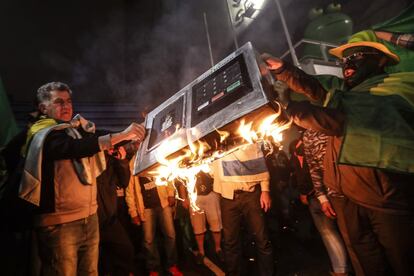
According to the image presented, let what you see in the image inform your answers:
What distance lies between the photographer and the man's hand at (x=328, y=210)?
3.06 m

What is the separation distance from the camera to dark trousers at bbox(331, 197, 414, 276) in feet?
6.40

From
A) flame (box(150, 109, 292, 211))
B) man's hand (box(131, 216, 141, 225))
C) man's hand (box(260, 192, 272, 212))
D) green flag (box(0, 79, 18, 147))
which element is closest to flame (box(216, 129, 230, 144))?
flame (box(150, 109, 292, 211))

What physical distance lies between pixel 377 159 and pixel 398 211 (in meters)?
0.56

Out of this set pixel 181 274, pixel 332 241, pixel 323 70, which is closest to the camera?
pixel 332 241

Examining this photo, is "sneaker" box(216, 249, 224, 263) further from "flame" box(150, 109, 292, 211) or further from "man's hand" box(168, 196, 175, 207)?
"flame" box(150, 109, 292, 211)

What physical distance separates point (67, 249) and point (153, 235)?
6.94 ft

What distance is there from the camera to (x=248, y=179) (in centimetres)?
350

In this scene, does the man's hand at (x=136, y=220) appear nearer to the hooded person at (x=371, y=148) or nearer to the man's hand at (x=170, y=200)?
the man's hand at (x=170, y=200)

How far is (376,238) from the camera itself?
2.20 m

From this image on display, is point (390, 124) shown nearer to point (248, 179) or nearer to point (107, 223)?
point (248, 179)

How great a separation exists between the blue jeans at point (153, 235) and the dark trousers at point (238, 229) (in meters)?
1.20

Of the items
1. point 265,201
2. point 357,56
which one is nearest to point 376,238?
point 265,201

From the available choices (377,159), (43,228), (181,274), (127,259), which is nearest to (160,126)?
(43,228)

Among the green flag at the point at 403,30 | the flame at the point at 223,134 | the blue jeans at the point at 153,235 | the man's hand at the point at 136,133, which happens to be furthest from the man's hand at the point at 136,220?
the green flag at the point at 403,30
